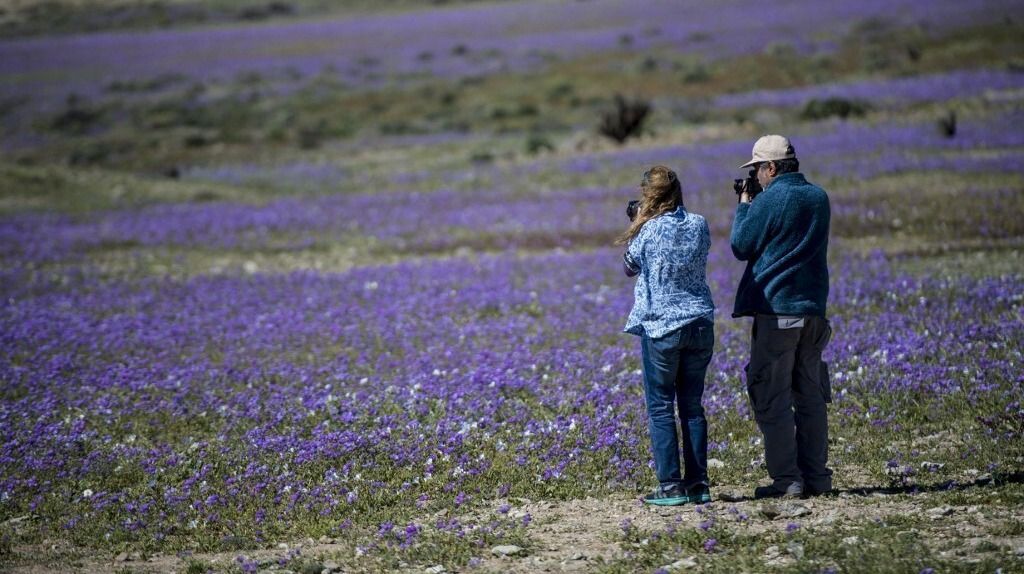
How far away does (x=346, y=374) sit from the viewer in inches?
445

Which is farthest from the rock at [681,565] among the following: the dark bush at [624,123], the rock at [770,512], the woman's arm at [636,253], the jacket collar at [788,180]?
the dark bush at [624,123]

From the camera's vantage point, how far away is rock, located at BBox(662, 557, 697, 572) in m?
6.30

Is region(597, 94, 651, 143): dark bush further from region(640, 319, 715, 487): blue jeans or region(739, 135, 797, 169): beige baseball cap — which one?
region(640, 319, 715, 487): blue jeans

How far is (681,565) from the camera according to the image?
6355 millimetres

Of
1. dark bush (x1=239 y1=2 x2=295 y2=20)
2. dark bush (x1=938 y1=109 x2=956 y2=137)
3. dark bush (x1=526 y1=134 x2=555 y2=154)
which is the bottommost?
dark bush (x1=526 y1=134 x2=555 y2=154)

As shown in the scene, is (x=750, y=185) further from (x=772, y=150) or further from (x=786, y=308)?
(x=786, y=308)

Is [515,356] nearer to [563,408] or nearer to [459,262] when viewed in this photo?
[563,408]

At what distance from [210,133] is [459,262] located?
36.8 meters

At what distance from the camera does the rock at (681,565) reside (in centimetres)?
630

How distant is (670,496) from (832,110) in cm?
3096

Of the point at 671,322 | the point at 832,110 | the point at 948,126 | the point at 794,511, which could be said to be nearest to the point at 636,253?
the point at 671,322

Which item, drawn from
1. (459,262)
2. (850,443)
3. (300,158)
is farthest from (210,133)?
(850,443)

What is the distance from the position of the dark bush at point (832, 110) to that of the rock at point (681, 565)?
31528mm

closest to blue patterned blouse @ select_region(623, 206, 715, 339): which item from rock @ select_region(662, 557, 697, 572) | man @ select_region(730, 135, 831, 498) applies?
man @ select_region(730, 135, 831, 498)
